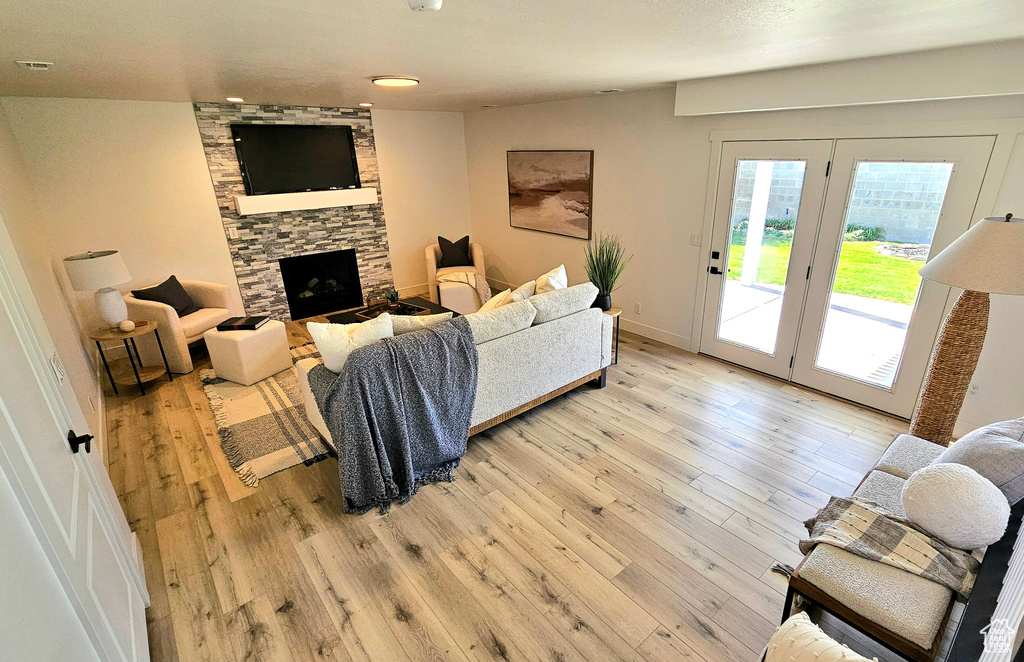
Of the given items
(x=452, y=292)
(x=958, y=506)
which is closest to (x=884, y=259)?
(x=958, y=506)

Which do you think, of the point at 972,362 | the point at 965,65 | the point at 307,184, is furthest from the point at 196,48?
the point at 972,362

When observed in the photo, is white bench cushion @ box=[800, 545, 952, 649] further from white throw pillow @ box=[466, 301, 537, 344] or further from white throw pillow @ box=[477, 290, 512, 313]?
white throw pillow @ box=[477, 290, 512, 313]

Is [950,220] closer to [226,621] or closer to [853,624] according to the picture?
[853,624]

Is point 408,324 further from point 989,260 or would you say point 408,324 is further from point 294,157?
point 294,157

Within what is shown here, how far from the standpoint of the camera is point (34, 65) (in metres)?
2.50

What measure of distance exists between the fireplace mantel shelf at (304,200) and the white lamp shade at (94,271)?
→ 5.16 ft

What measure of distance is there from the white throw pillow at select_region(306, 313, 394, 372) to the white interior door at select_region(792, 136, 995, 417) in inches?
127

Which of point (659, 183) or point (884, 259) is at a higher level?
point (659, 183)

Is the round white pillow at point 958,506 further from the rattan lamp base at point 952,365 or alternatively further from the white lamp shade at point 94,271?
the white lamp shade at point 94,271

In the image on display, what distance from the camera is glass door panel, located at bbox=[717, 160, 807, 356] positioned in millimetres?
3625

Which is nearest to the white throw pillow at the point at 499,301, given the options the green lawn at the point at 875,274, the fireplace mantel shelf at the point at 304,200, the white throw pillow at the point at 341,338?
the white throw pillow at the point at 341,338

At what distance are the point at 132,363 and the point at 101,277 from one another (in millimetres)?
815

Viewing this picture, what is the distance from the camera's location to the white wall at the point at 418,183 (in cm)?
592

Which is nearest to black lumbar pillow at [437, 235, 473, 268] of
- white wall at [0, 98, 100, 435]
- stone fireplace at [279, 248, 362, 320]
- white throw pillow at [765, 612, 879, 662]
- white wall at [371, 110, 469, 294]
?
white wall at [371, 110, 469, 294]
